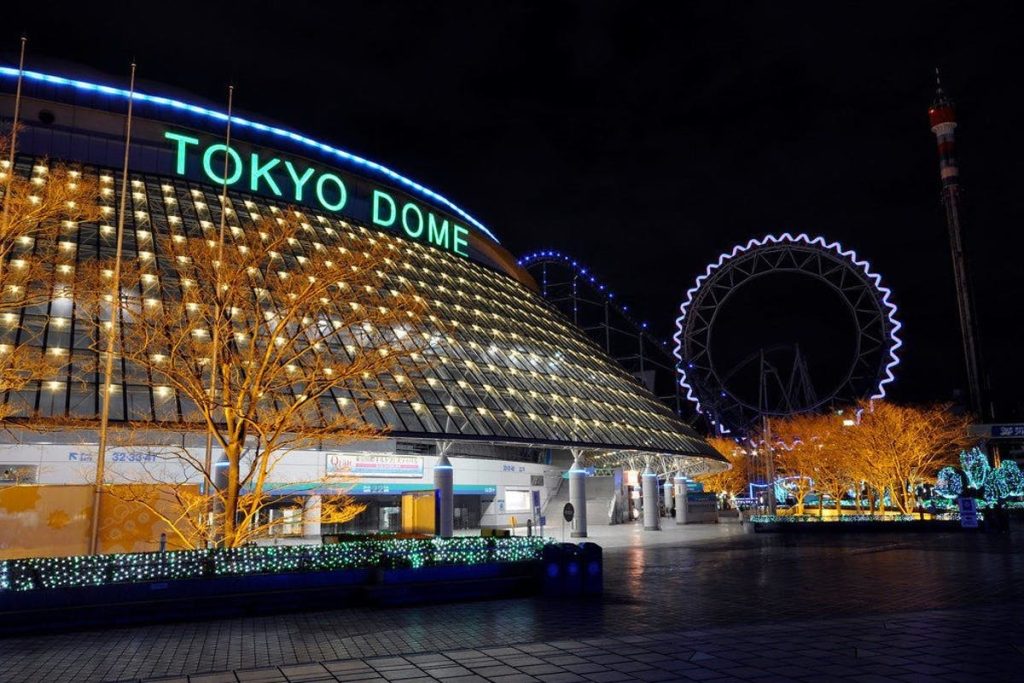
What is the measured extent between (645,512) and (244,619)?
138 feet

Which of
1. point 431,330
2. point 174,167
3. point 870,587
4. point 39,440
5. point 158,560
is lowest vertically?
point 870,587

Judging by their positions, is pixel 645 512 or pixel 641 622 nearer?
pixel 641 622

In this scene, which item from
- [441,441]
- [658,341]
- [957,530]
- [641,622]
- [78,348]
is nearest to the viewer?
[641,622]

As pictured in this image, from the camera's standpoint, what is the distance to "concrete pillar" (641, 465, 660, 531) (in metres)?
55.9

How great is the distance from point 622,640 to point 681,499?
2206 inches

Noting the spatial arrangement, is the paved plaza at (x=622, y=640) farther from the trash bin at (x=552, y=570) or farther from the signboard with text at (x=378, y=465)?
the signboard with text at (x=378, y=465)

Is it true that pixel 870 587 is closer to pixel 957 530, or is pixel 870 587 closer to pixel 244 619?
pixel 244 619

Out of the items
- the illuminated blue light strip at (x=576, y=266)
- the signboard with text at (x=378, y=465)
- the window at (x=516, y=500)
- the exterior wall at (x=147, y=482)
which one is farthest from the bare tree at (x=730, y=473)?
the signboard with text at (x=378, y=465)

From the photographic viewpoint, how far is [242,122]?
50156mm

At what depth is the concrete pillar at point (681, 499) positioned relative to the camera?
6719 centimetres

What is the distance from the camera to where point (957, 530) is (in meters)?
49.0

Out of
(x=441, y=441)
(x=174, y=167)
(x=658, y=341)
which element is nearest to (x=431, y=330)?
(x=441, y=441)

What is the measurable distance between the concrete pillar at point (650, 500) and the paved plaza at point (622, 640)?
32447 millimetres

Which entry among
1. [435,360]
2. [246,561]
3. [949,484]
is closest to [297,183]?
[435,360]
